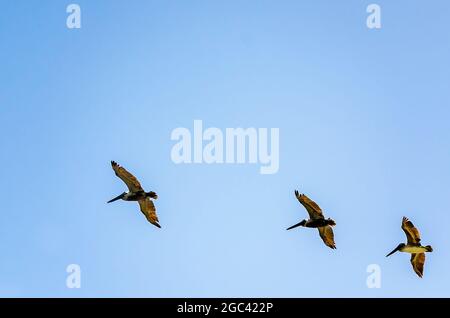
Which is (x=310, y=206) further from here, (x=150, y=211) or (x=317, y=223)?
(x=150, y=211)

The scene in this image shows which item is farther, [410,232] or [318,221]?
[318,221]

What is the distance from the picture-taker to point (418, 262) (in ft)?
101

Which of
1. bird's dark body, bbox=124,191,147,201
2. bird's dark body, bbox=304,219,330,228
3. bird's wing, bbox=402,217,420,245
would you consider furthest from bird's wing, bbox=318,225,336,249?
bird's dark body, bbox=124,191,147,201

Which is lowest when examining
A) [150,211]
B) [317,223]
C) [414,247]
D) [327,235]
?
[414,247]

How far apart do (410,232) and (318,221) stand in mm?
3184

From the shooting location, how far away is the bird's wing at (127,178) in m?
29.2

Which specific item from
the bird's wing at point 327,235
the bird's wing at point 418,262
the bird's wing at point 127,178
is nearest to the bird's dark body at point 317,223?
the bird's wing at point 327,235

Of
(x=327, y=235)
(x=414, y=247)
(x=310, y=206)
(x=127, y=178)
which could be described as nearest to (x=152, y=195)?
(x=127, y=178)

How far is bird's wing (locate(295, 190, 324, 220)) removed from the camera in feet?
95.2

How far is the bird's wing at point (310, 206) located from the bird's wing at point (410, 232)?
292 centimetres

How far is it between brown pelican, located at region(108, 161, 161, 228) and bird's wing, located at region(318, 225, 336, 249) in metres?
5.87
